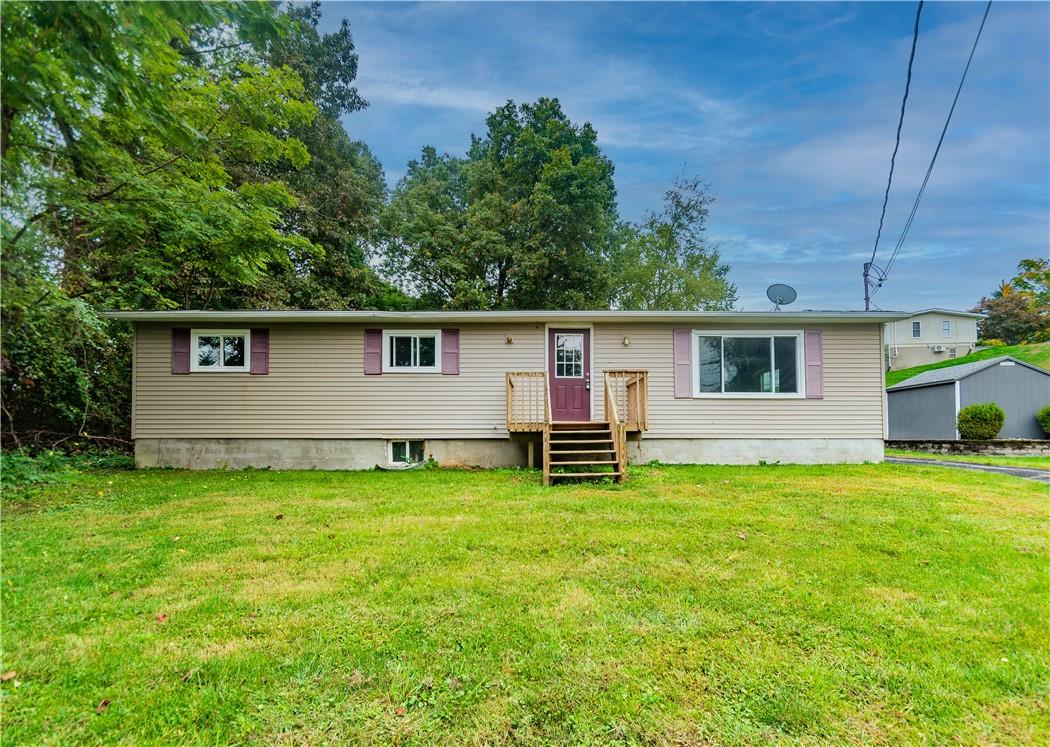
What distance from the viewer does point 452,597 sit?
2949mm

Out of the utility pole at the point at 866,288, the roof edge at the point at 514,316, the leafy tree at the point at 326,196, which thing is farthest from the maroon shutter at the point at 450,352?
the utility pole at the point at 866,288

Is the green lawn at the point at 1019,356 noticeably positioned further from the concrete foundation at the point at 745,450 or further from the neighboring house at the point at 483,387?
the neighboring house at the point at 483,387

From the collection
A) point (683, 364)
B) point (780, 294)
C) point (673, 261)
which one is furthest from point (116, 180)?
point (673, 261)

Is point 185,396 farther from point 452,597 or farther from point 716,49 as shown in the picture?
point 716,49

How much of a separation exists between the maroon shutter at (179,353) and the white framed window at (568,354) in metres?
6.77

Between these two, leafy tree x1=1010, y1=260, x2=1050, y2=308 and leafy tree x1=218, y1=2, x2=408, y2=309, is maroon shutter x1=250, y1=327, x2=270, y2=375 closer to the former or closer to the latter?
leafy tree x1=218, y1=2, x2=408, y2=309

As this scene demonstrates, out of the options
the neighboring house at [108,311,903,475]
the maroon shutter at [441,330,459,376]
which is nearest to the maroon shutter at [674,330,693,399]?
the neighboring house at [108,311,903,475]

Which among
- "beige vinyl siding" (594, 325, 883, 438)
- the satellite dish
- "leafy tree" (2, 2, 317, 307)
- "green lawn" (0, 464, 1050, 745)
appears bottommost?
"green lawn" (0, 464, 1050, 745)

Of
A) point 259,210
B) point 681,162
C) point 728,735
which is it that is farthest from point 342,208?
point 728,735

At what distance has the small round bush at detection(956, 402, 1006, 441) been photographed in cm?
1352

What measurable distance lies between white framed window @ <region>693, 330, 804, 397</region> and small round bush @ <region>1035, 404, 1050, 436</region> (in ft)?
37.7

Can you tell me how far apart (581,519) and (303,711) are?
10.5 feet

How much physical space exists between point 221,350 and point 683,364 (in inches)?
337

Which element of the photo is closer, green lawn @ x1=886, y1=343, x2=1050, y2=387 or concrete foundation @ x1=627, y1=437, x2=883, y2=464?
concrete foundation @ x1=627, y1=437, x2=883, y2=464
